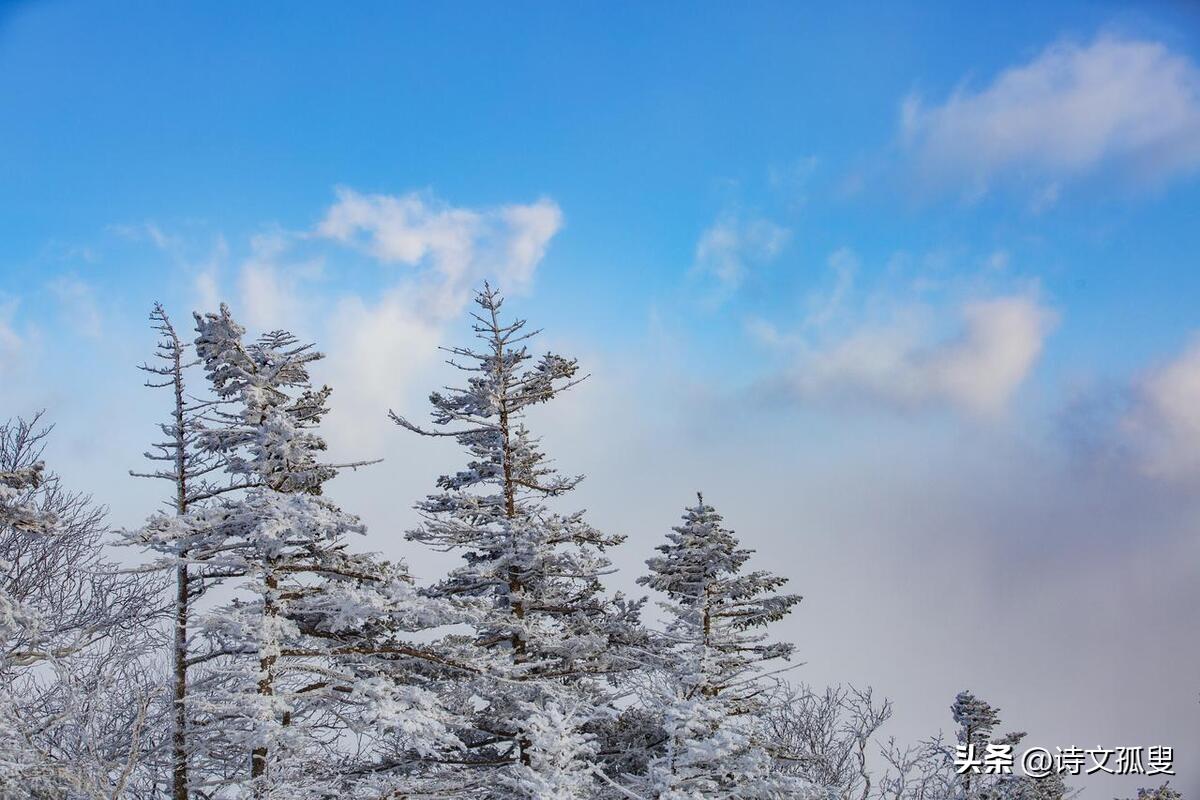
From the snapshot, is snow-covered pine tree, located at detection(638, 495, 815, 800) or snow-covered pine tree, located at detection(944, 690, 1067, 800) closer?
snow-covered pine tree, located at detection(638, 495, 815, 800)

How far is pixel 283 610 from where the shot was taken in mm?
13844

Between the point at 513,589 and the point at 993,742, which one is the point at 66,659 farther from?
the point at 993,742

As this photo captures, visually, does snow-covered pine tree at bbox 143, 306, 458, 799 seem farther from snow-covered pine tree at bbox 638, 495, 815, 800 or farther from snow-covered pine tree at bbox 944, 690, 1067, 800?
snow-covered pine tree at bbox 944, 690, 1067, 800

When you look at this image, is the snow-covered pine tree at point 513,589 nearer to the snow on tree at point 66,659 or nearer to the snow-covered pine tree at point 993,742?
the snow on tree at point 66,659

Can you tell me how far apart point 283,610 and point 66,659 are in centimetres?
661

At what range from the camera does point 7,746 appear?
11.6 m

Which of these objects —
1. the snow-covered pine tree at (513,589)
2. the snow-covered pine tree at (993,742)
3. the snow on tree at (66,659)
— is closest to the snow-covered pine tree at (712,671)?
the snow-covered pine tree at (513,589)

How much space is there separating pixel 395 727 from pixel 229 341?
275 inches

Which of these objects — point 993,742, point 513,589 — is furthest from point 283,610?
point 993,742

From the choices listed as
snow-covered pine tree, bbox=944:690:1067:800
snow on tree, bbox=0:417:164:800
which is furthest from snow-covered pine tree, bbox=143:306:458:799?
snow-covered pine tree, bbox=944:690:1067:800

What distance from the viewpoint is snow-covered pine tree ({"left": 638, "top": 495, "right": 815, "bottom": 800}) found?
13.9 m

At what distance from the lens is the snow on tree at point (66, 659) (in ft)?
37.6

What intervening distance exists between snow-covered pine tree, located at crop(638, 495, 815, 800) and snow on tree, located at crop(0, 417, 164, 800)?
8.30 meters

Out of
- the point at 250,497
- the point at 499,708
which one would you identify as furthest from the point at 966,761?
the point at 250,497
